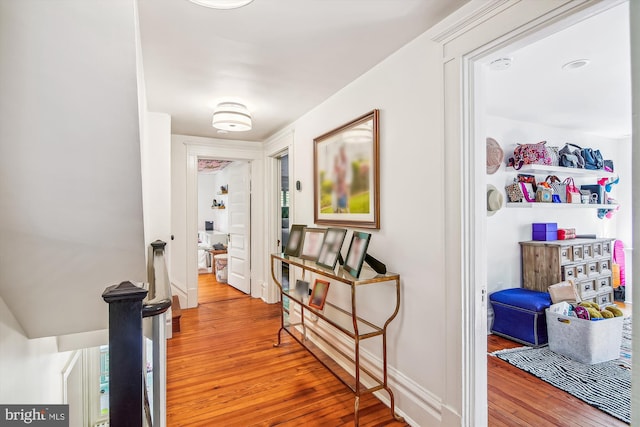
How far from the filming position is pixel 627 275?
4.50 m

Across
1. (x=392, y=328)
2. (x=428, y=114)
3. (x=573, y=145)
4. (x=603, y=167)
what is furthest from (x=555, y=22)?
(x=603, y=167)

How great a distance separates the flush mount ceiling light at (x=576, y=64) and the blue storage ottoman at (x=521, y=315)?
2080 millimetres

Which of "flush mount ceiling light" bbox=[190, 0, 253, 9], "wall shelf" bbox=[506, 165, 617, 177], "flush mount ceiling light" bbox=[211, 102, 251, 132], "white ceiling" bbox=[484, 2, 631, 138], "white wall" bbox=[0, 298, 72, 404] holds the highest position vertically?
"white ceiling" bbox=[484, 2, 631, 138]

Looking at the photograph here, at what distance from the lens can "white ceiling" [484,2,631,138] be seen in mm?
1874

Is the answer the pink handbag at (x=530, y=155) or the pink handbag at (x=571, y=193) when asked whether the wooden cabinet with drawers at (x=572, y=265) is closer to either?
the pink handbag at (x=571, y=193)

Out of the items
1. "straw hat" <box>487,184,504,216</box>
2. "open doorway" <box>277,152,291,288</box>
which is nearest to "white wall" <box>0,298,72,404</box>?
"open doorway" <box>277,152,291,288</box>

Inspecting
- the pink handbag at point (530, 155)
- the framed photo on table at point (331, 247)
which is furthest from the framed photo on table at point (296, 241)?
the pink handbag at point (530, 155)

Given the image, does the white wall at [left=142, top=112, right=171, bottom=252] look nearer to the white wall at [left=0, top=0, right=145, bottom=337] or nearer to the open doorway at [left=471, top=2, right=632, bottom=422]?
the white wall at [left=0, top=0, right=145, bottom=337]

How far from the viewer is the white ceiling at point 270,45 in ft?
5.51

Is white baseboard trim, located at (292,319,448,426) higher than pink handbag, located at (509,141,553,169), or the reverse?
pink handbag, located at (509,141,553,169)

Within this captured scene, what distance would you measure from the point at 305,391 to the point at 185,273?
104 inches

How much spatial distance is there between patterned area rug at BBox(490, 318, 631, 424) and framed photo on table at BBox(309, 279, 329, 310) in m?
1.70

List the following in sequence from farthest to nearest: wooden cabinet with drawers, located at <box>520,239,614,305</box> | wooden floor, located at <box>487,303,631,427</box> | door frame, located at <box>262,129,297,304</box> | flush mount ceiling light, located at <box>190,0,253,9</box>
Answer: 1. door frame, located at <box>262,129,297,304</box>
2. wooden cabinet with drawers, located at <box>520,239,614,305</box>
3. wooden floor, located at <box>487,303,631,427</box>
4. flush mount ceiling light, located at <box>190,0,253,9</box>

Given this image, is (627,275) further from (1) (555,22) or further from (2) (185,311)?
(2) (185,311)
